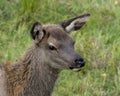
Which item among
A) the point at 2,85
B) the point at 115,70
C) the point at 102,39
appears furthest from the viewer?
the point at 102,39

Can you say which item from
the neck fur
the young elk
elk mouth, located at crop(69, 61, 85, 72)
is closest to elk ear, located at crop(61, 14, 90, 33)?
the young elk

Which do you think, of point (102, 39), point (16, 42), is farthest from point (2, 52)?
point (102, 39)

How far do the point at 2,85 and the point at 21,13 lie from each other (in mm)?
2904

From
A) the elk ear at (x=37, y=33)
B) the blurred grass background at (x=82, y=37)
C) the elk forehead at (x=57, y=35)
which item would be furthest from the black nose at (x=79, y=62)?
the blurred grass background at (x=82, y=37)

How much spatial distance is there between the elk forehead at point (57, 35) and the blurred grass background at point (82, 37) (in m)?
1.30

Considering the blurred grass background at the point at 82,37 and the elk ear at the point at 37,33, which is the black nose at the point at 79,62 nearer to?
the elk ear at the point at 37,33

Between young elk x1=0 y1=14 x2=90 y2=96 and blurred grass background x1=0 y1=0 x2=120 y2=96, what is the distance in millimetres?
984

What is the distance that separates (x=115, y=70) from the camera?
402 inches

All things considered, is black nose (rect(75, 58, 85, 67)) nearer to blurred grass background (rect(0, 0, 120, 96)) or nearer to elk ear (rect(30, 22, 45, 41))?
elk ear (rect(30, 22, 45, 41))

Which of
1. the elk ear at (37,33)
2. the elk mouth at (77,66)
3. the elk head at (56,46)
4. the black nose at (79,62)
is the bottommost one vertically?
the elk mouth at (77,66)

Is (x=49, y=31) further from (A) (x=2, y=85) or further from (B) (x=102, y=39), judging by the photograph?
(B) (x=102, y=39)

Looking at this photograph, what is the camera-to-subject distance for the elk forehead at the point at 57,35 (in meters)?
8.65

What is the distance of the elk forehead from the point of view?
28.4 ft

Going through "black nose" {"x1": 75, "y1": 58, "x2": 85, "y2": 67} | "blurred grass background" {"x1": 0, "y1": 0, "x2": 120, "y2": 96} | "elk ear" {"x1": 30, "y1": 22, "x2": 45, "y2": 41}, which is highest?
"elk ear" {"x1": 30, "y1": 22, "x2": 45, "y2": 41}
